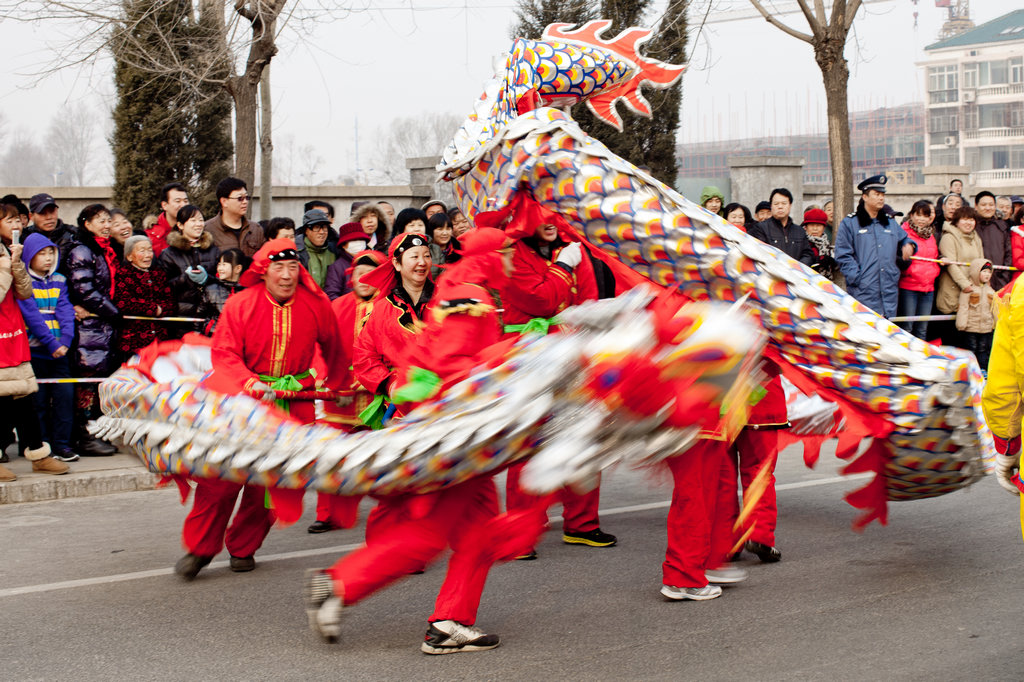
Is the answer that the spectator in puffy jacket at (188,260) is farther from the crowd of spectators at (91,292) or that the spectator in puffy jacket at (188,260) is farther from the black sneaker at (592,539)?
the black sneaker at (592,539)

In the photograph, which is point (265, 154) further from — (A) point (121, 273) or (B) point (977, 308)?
(B) point (977, 308)

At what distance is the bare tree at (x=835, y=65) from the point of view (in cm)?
1287

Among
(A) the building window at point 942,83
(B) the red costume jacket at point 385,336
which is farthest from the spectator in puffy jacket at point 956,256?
(A) the building window at point 942,83

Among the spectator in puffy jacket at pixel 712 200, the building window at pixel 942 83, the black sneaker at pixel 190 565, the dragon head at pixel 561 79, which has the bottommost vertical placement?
the black sneaker at pixel 190 565

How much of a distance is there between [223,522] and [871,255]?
6948 millimetres

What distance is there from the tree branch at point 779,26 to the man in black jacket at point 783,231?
3254 mm

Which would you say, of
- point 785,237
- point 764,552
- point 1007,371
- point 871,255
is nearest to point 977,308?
point 871,255

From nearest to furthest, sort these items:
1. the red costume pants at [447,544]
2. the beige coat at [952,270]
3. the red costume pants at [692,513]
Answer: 1. the red costume pants at [447,544]
2. the red costume pants at [692,513]
3. the beige coat at [952,270]

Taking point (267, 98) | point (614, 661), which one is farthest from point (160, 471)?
point (267, 98)

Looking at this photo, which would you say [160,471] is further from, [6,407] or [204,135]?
[204,135]

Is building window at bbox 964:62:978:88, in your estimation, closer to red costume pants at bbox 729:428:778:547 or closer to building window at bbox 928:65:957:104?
building window at bbox 928:65:957:104

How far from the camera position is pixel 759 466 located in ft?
19.1

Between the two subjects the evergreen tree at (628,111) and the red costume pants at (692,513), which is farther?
the evergreen tree at (628,111)

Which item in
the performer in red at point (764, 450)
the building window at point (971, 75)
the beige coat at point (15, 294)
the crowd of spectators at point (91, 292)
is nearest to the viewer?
the performer in red at point (764, 450)
